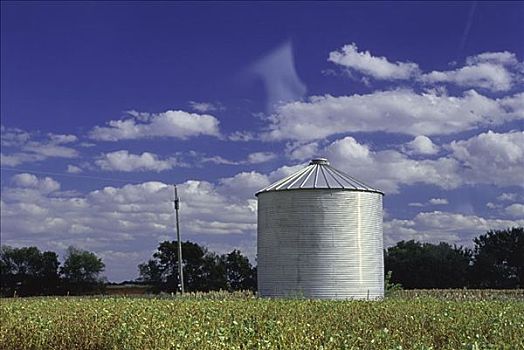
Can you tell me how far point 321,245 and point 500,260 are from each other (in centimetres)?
3868

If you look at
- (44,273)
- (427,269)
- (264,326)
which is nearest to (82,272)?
(44,273)

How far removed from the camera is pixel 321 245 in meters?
25.9

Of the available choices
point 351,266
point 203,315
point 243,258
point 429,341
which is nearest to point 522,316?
point 429,341

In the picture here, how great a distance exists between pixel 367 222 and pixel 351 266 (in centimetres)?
171

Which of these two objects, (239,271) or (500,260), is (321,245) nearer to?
(239,271)

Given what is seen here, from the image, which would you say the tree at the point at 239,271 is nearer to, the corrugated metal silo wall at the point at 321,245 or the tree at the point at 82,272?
the tree at the point at 82,272

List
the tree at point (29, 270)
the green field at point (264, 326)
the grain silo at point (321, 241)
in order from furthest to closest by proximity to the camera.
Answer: the tree at point (29, 270), the grain silo at point (321, 241), the green field at point (264, 326)

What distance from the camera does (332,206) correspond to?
85.5ft

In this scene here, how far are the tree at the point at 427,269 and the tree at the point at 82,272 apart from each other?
71.4 feet

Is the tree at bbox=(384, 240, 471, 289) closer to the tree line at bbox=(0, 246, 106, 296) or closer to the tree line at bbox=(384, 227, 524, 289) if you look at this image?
the tree line at bbox=(384, 227, 524, 289)

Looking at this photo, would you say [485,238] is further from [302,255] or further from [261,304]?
[261,304]

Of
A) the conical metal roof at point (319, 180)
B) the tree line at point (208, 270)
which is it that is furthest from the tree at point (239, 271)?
the conical metal roof at point (319, 180)

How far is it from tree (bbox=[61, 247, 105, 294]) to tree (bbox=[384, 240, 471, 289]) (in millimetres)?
21753

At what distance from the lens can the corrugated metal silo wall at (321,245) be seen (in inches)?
1019
